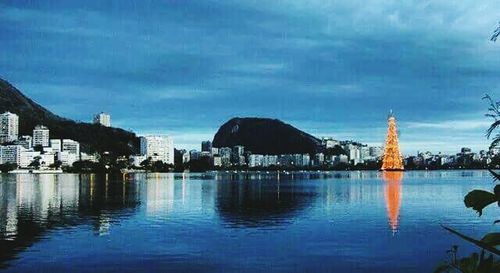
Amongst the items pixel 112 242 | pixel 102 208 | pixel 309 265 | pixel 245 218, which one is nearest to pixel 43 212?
pixel 102 208

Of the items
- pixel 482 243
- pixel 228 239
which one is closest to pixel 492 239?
pixel 482 243

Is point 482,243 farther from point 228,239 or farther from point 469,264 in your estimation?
point 228,239

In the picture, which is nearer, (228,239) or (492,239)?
(492,239)

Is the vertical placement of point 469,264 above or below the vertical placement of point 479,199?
below

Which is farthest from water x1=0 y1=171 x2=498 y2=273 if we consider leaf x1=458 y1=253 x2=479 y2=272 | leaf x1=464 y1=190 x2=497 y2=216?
leaf x1=464 y1=190 x2=497 y2=216

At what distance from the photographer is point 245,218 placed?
1795 inches

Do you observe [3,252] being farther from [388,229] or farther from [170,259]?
[388,229]

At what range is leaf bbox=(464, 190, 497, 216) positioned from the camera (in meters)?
1.93

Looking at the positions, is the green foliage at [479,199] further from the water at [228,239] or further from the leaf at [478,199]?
the water at [228,239]

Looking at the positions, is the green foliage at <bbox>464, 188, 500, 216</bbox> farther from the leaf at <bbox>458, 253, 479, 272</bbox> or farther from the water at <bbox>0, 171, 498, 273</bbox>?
the water at <bbox>0, 171, 498, 273</bbox>

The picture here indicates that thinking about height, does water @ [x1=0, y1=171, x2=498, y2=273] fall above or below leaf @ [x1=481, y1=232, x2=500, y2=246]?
below

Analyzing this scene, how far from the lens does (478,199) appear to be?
1.94 m

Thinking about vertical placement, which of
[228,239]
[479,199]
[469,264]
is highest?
[479,199]

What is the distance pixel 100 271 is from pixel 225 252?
6.98 meters
